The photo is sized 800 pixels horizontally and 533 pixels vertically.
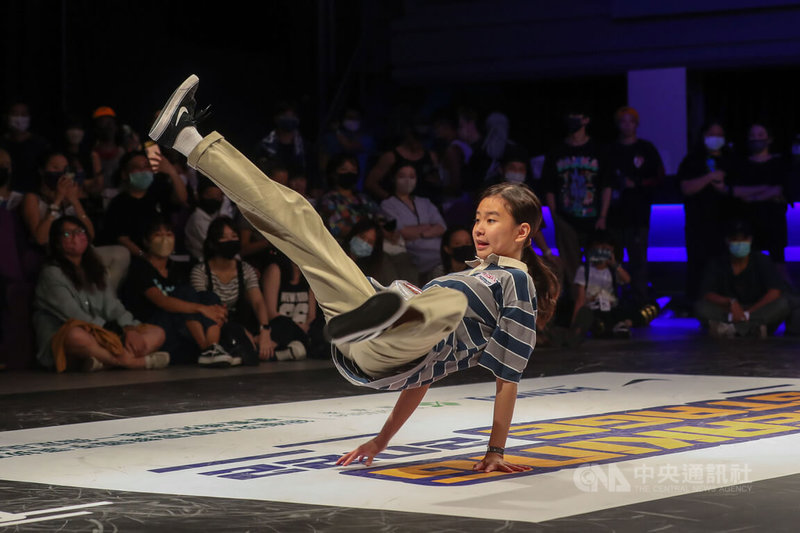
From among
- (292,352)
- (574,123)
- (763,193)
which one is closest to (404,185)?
(574,123)

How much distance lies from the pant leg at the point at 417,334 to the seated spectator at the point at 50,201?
4111mm

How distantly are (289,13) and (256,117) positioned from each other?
1.11 metres

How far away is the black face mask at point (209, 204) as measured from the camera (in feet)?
25.2

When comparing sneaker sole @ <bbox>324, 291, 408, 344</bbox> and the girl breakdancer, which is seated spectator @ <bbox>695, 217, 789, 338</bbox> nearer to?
the girl breakdancer

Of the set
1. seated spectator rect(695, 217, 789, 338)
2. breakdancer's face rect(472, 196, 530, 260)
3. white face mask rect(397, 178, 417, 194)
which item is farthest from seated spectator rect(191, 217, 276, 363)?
breakdancer's face rect(472, 196, 530, 260)

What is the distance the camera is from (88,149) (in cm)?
826

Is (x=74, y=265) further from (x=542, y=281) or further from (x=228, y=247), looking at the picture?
(x=542, y=281)

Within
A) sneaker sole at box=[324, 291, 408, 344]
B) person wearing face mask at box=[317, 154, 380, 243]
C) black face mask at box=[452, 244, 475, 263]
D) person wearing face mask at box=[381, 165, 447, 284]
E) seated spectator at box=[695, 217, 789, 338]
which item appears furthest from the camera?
seated spectator at box=[695, 217, 789, 338]

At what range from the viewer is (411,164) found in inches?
344

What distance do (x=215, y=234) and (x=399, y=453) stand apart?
3.55m

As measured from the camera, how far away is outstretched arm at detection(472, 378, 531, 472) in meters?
3.58

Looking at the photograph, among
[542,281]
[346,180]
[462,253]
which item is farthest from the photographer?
[346,180]

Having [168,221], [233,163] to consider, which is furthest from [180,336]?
[233,163]

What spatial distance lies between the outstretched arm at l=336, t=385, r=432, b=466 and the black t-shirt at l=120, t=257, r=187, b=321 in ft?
12.1
